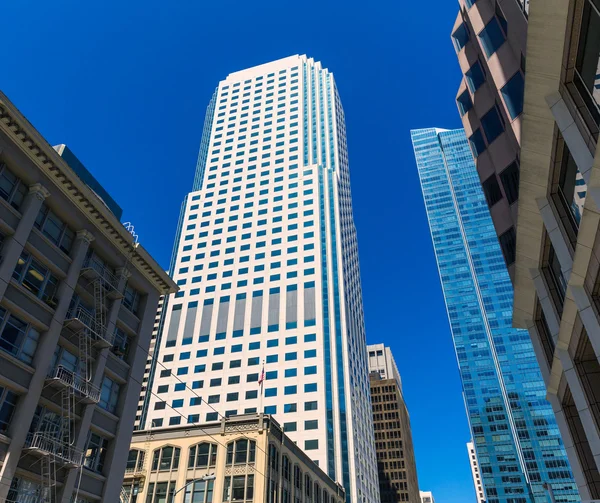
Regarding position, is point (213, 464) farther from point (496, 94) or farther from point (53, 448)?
point (496, 94)

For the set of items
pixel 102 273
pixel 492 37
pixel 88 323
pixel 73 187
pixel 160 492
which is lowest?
pixel 160 492

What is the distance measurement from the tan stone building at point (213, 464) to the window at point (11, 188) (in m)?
30.3

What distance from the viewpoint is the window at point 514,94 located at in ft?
84.3

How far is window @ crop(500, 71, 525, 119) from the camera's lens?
84.3 ft

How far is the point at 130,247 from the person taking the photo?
119ft

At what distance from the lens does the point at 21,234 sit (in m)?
27.6

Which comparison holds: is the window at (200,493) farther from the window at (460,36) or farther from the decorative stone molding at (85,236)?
the window at (460,36)

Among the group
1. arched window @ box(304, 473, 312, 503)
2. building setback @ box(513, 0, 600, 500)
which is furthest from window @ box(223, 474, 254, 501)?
building setback @ box(513, 0, 600, 500)

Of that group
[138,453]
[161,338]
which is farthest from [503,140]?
[161,338]

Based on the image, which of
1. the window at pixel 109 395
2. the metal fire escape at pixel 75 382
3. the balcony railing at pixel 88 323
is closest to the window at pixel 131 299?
the metal fire escape at pixel 75 382

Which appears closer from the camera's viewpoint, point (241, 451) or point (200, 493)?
point (200, 493)

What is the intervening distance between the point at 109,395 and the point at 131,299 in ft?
24.7

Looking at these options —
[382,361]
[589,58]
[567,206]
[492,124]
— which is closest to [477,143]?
[492,124]

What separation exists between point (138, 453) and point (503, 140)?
45.9 m
